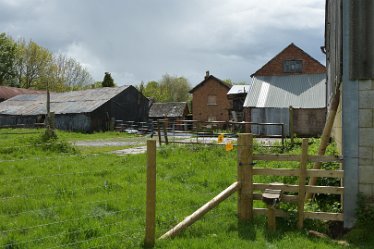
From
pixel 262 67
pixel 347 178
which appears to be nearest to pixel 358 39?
pixel 347 178

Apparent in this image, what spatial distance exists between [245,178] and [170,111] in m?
53.5

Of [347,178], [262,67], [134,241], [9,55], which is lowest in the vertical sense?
[134,241]

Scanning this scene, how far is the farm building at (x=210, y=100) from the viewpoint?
57.0 meters

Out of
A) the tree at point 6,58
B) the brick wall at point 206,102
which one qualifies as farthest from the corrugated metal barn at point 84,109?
the tree at point 6,58

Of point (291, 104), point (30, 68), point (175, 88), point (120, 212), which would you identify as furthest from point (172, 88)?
point (120, 212)

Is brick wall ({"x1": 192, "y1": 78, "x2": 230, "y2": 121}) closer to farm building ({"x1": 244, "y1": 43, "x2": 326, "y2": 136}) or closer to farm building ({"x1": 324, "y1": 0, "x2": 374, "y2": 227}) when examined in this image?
farm building ({"x1": 244, "y1": 43, "x2": 326, "y2": 136})

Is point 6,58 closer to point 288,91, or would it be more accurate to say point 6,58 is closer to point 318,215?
point 288,91

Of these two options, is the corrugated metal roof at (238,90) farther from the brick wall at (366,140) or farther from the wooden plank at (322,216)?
the wooden plank at (322,216)

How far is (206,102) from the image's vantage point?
57250mm

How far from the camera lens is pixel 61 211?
312 inches

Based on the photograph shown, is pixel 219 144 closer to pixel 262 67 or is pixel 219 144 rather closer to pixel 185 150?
pixel 185 150

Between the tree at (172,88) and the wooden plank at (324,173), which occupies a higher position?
the tree at (172,88)

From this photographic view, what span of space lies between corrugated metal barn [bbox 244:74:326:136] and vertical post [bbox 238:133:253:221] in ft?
96.6

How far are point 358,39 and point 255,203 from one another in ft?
12.4
